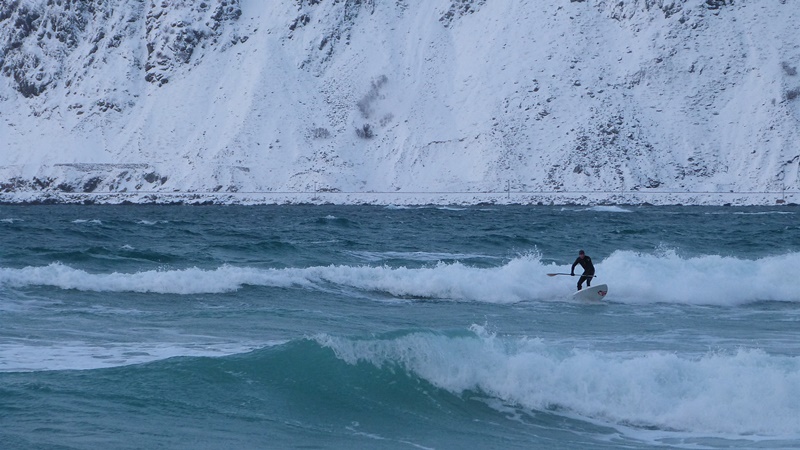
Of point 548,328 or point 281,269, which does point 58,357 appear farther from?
point 281,269

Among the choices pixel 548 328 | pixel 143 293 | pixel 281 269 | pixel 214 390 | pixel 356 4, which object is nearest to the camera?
pixel 214 390

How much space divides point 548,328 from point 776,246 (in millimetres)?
22253

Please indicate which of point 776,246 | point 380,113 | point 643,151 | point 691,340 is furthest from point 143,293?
point 380,113

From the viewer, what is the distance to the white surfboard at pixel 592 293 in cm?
2290

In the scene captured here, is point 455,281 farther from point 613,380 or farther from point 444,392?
point 613,380

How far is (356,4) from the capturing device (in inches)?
4547

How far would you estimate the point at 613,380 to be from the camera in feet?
41.5

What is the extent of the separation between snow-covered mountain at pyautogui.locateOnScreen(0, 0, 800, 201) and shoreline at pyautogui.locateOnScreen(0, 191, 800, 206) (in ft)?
5.78

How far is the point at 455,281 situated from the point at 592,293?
3320mm

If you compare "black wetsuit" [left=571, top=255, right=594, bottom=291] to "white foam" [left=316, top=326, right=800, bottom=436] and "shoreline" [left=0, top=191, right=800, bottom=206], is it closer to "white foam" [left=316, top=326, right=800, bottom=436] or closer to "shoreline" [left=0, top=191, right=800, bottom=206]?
"white foam" [left=316, top=326, right=800, bottom=436]

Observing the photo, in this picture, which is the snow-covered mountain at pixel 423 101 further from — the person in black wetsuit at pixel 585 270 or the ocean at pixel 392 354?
the person in black wetsuit at pixel 585 270

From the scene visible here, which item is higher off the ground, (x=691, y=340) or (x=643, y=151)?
(x=643, y=151)

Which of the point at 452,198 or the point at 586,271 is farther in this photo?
the point at 452,198

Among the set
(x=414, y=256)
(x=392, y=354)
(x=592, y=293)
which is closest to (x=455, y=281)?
(x=592, y=293)
